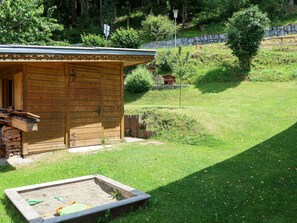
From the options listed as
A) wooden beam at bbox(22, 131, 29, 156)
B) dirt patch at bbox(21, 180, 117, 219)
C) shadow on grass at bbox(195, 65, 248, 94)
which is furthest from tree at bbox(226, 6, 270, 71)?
dirt patch at bbox(21, 180, 117, 219)

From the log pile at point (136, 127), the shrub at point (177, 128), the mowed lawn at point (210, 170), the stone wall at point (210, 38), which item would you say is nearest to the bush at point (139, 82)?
the mowed lawn at point (210, 170)

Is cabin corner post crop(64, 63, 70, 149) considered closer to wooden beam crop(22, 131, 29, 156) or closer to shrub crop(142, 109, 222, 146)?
wooden beam crop(22, 131, 29, 156)

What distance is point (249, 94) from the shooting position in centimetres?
1711

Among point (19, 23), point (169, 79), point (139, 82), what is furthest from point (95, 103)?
point (19, 23)

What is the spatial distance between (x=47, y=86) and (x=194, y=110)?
593 cm

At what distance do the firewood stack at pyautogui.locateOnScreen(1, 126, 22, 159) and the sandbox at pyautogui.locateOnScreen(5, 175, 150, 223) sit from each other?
3373 millimetres

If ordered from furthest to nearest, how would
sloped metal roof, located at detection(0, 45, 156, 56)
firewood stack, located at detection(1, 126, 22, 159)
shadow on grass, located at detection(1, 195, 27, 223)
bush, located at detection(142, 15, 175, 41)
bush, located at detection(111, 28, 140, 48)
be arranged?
1. bush, located at detection(142, 15, 175, 41)
2. bush, located at detection(111, 28, 140, 48)
3. firewood stack, located at detection(1, 126, 22, 159)
4. sloped metal roof, located at detection(0, 45, 156, 56)
5. shadow on grass, located at detection(1, 195, 27, 223)

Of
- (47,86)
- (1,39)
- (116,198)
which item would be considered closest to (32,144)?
(47,86)

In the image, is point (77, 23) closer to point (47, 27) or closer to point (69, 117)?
point (47, 27)

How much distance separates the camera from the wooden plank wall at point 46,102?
28.6 ft

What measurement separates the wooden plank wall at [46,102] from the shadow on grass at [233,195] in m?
4.46

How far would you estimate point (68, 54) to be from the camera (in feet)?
27.9

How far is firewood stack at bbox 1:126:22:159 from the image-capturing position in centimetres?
836

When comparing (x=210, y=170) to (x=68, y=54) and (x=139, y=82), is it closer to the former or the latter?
(x=68, y=54)
